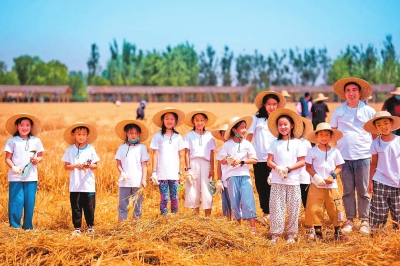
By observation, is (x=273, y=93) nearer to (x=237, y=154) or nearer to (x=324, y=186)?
(x=237, y=154)

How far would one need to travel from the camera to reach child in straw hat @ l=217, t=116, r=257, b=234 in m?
6.96

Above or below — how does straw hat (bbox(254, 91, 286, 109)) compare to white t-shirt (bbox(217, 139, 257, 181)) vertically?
above

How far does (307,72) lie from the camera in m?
111

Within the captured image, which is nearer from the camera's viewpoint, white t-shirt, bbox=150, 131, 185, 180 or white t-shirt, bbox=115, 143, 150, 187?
white t-shirt, bbox=115, 143, 150, 187

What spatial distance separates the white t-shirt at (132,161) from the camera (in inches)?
281

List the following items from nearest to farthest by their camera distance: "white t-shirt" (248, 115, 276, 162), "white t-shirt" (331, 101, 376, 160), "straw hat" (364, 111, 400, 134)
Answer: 1. "straw hat" (364, 111, 400, 134)
2. "white t-shirt" (331, 101, 376, 160)
3. "white t-shirt" (248, 115, 276, 162)

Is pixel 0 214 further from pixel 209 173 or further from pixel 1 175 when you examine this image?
pixel 209 173

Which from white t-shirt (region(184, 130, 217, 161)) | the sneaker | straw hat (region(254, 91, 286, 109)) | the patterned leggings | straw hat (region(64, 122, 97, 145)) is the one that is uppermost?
straw hat (region(254, 91, 286, 109))

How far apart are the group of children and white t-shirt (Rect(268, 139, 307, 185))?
0.04ft

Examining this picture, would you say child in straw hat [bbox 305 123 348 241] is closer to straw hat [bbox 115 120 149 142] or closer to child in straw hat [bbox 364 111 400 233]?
child in straw hat [bbox 364 111 400 233]

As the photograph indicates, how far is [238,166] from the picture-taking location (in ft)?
23.2

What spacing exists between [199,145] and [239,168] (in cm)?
71

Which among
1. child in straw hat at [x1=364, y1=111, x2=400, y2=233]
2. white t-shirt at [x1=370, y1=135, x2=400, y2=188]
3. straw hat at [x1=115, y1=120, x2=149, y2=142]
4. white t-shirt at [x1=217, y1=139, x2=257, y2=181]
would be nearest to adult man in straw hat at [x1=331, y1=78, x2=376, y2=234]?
child in straw hat at [x1=364, y1=111, x2=400, y2=233]

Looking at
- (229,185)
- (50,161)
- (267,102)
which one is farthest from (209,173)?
(50,161)
